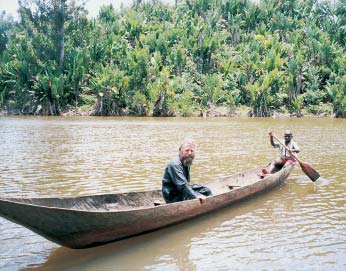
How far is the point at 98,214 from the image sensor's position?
525cm

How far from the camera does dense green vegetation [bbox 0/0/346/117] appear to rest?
128ft

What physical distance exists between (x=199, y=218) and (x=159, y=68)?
3825 centimetres

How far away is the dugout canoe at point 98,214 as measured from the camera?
4.80 m

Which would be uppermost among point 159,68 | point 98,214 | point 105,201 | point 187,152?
point 159,68

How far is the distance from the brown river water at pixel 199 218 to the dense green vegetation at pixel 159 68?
2263cm

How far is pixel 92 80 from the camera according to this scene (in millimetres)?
39000

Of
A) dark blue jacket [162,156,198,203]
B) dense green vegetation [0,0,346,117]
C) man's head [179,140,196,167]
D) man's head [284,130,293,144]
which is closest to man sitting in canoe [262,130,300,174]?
man's head [284,130,293,144]

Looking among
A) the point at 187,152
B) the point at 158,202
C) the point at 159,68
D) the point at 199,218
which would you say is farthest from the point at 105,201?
the point at 159,68

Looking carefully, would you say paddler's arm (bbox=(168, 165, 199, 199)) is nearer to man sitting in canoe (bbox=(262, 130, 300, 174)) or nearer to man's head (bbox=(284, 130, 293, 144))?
man sitting in canoe (bbox=(262, 130, 300, 174))

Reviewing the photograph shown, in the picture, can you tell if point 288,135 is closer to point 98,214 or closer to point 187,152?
point 187,152

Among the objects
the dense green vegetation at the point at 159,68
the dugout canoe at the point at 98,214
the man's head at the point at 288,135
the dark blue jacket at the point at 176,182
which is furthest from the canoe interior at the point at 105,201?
the dense green vegetation at the point at 159,68

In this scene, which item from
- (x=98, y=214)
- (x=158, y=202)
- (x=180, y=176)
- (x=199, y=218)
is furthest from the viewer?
(x=199, y=218)

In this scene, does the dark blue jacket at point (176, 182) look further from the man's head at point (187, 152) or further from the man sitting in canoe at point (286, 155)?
the man sitting in canoe at point (286, 155)

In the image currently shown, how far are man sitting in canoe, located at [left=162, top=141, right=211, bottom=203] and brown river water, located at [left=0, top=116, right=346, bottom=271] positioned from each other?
52 cm
